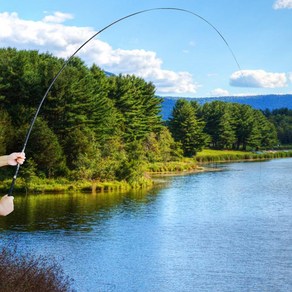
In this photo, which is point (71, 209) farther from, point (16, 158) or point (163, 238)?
point (16, 158)

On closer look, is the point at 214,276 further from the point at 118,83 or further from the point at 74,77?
the point at 118,83

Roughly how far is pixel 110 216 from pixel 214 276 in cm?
1384

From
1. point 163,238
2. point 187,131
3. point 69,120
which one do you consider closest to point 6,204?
point 163,238

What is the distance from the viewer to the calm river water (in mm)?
19344

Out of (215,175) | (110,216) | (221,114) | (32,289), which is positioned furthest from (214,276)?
(221,114)

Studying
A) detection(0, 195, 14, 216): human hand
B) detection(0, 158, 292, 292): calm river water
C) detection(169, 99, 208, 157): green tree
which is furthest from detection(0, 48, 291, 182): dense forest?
detection(0, 195, 14, 216): human hand

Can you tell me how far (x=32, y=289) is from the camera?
12164 millimetres

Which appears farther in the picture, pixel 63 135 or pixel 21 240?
pixel 63 135

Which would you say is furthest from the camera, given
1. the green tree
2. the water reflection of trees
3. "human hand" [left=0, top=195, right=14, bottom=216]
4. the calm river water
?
the green tree

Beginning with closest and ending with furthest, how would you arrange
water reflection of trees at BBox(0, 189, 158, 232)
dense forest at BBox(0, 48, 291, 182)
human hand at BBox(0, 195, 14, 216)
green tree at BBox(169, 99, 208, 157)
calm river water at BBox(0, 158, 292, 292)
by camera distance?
human hand at BBox(0, 195, 14, 216) → calm river water at BBox(0, 158, 292, 292) → water reflection of trees at BBox(0, 189, 158, 232) → dense forest at BBox(0, 48, 291, 182) → green tree at BBox(169, 99, 208, 157)

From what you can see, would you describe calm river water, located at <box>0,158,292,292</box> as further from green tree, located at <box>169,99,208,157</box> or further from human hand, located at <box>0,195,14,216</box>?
green tree, located at <box>169,99,208,157</box>

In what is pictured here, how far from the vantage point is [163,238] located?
26.5m

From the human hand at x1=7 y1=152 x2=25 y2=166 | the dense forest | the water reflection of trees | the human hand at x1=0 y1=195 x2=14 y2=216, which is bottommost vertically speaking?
the water reflection of trees

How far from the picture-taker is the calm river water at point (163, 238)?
63.5 feet
